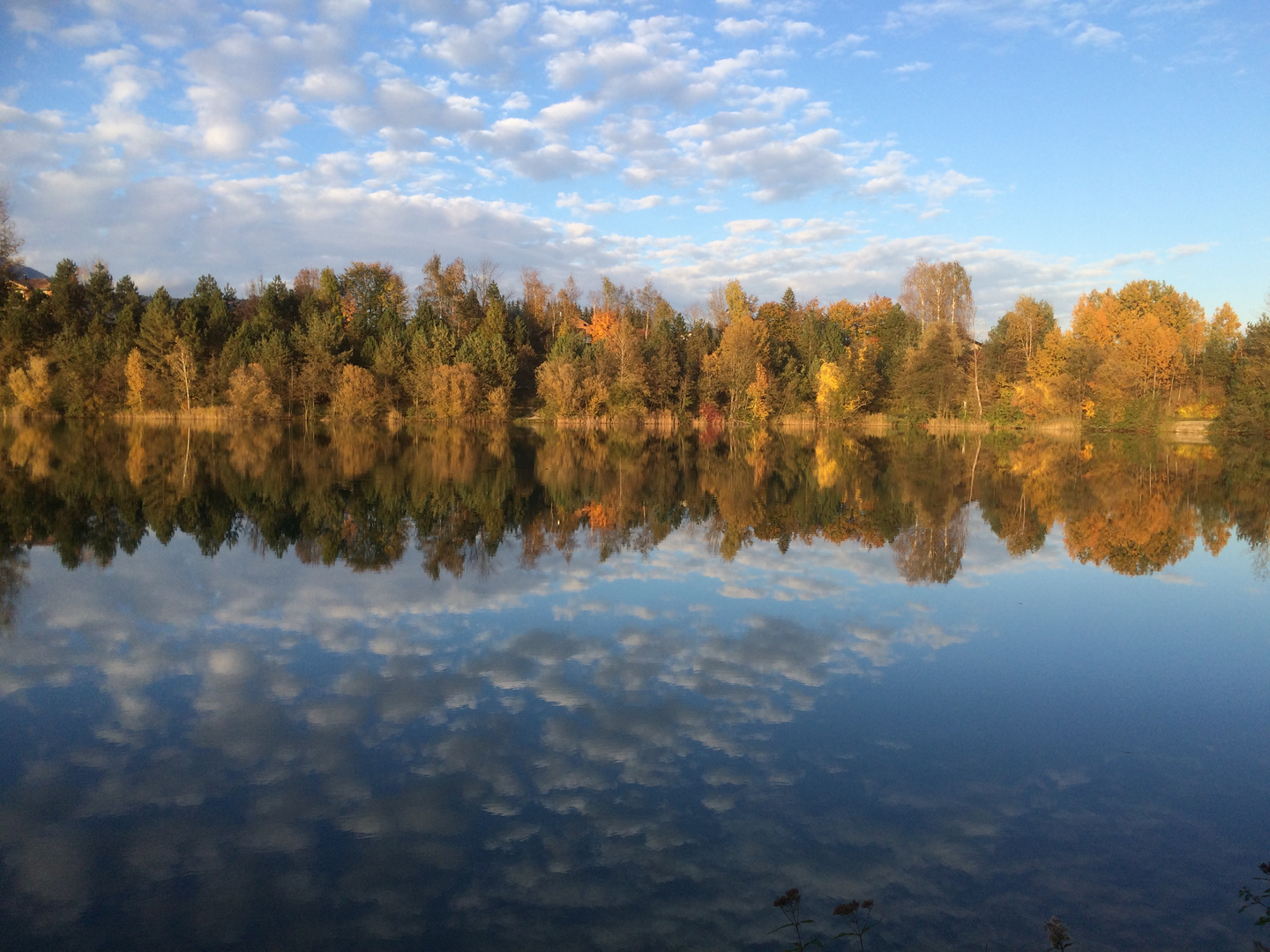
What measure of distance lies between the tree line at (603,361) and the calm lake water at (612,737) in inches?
1841

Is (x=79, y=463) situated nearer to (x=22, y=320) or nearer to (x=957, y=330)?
(x=22, y=320)

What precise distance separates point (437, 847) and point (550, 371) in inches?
2198

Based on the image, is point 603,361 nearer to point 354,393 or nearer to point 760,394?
point 760,394

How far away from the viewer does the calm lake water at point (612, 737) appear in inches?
153

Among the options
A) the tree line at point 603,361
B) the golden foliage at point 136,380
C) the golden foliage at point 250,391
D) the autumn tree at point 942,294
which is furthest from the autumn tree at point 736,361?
the golden foliage at point 136,380

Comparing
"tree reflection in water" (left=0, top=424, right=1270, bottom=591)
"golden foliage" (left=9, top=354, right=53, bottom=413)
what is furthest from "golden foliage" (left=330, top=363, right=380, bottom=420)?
"tree reflection in water" (left=0, top=424, right=1270, bottom=591)

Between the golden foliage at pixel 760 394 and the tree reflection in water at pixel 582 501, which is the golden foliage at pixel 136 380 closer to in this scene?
the tree reflection in water at pixel 582 501

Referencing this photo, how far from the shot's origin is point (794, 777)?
5.15 meters

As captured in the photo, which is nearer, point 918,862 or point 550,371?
point 918,862

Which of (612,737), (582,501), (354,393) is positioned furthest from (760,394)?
(612,737)

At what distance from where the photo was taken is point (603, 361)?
61438 millimetres

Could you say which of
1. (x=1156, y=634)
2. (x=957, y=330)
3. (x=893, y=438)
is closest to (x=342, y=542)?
(x=1156, y=634)

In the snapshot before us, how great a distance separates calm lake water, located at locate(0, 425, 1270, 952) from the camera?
3887mm

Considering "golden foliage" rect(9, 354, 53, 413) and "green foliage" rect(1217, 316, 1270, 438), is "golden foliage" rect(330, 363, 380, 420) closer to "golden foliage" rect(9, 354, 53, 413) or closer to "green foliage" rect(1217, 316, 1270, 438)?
"golden foliage" rect(9, 354, 53, 413)
